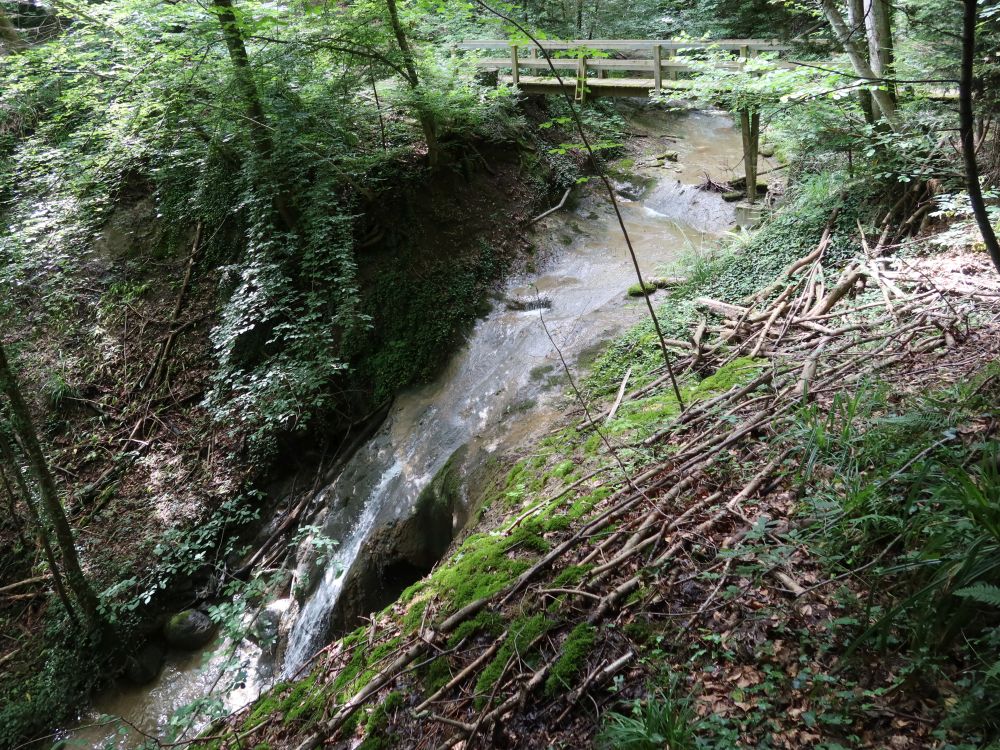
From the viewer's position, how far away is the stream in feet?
21.3

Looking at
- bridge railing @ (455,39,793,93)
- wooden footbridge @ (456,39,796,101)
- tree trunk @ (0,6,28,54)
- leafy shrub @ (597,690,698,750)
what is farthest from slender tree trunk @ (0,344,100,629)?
tree trunk @ (0,6,28,54)

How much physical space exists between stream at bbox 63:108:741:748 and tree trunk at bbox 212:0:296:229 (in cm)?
387

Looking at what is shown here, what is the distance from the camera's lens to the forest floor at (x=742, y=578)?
2.27 meters

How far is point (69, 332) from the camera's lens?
10.1 m

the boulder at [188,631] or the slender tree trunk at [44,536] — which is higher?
the slender tree trunk at [44,536]

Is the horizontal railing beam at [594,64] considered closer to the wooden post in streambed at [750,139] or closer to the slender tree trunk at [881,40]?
the wooden post in streambed at [750,139]

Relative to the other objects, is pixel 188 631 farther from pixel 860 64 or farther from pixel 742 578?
pixel 860 64

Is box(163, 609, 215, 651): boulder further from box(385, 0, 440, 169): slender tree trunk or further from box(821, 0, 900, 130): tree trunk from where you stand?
box(821, 0, 900, 130): tree trunk

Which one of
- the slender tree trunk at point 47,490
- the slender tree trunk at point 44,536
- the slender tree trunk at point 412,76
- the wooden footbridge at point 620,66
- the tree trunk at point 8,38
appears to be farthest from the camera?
the tree trunk at point 8,38

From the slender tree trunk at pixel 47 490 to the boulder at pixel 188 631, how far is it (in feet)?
2.78

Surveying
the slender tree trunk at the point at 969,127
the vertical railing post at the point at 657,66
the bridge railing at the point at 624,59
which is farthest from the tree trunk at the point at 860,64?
the slender tree trunk at the point at 969,127

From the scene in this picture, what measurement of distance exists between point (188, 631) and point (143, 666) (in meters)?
0.60

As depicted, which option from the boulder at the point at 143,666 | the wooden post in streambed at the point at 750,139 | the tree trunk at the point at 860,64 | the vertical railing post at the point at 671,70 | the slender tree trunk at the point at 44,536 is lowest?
the boulder at the point at 143,666

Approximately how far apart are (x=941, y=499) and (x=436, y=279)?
315 inches
